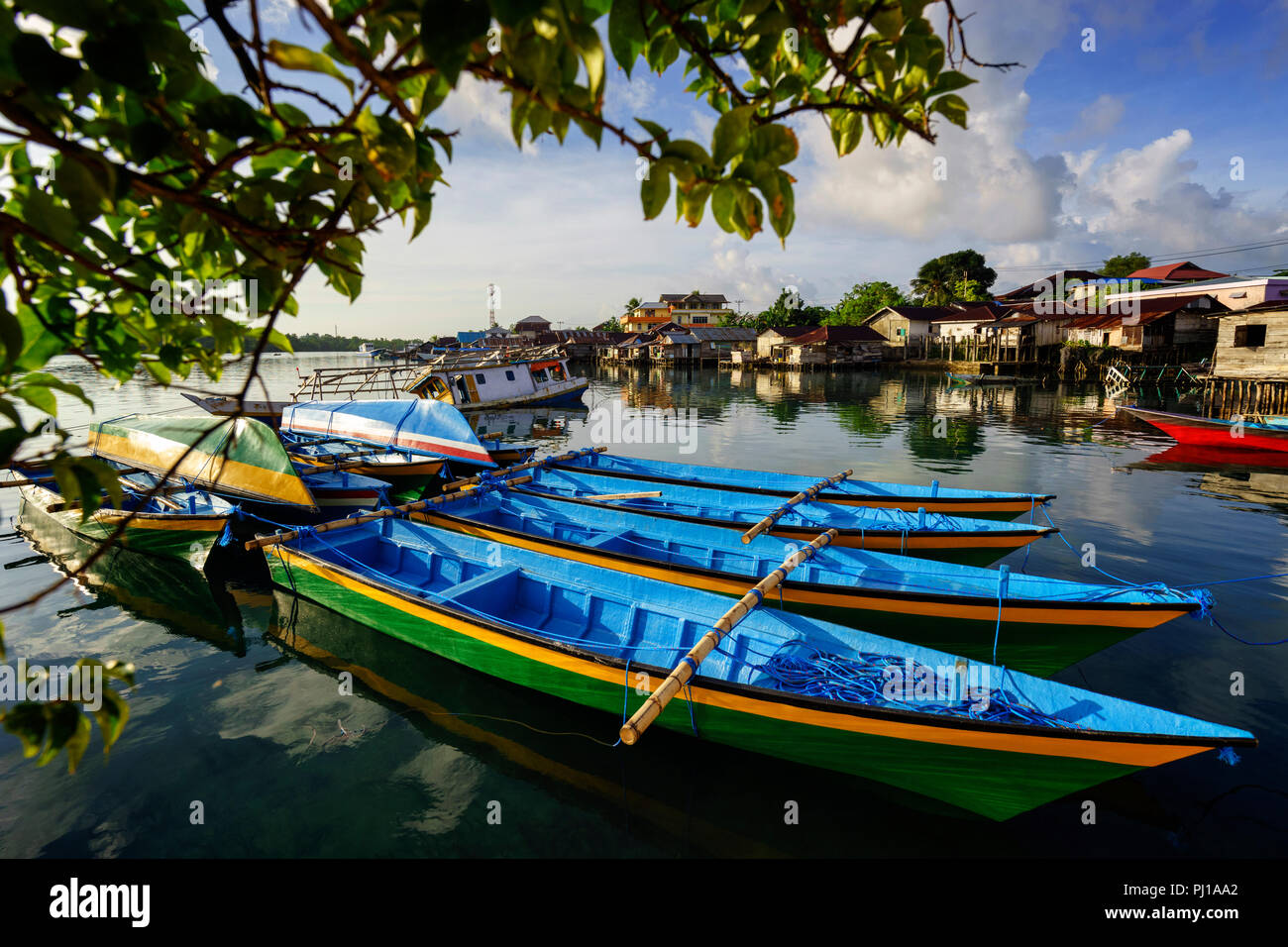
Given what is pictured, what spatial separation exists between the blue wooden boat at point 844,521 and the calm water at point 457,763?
2.09 meters

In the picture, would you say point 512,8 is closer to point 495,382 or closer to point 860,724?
point 860,724

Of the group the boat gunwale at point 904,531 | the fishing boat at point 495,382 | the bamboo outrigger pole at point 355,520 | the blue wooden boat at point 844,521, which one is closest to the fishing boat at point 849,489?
the blue wooden boat at point 844,521

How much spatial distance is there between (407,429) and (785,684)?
558 inches

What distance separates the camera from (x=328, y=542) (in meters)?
9.58

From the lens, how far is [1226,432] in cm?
1948

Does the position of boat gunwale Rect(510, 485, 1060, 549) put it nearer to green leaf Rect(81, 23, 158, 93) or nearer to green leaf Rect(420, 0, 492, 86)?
green leaf Rect(420, 0, 492, 86)

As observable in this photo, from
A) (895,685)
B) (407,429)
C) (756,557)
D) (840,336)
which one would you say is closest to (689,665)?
(895,685)

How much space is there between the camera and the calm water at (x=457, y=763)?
5.55 metres

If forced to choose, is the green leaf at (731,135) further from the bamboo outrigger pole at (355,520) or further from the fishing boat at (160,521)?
the fishing boat at (160,521)

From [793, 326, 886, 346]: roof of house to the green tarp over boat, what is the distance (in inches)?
2298

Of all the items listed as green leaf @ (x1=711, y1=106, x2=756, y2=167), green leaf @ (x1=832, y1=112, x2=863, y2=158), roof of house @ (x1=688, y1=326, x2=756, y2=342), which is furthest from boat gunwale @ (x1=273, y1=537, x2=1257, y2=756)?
roof of house @ (x1=688, y1=326, x2=756, y2=342)
